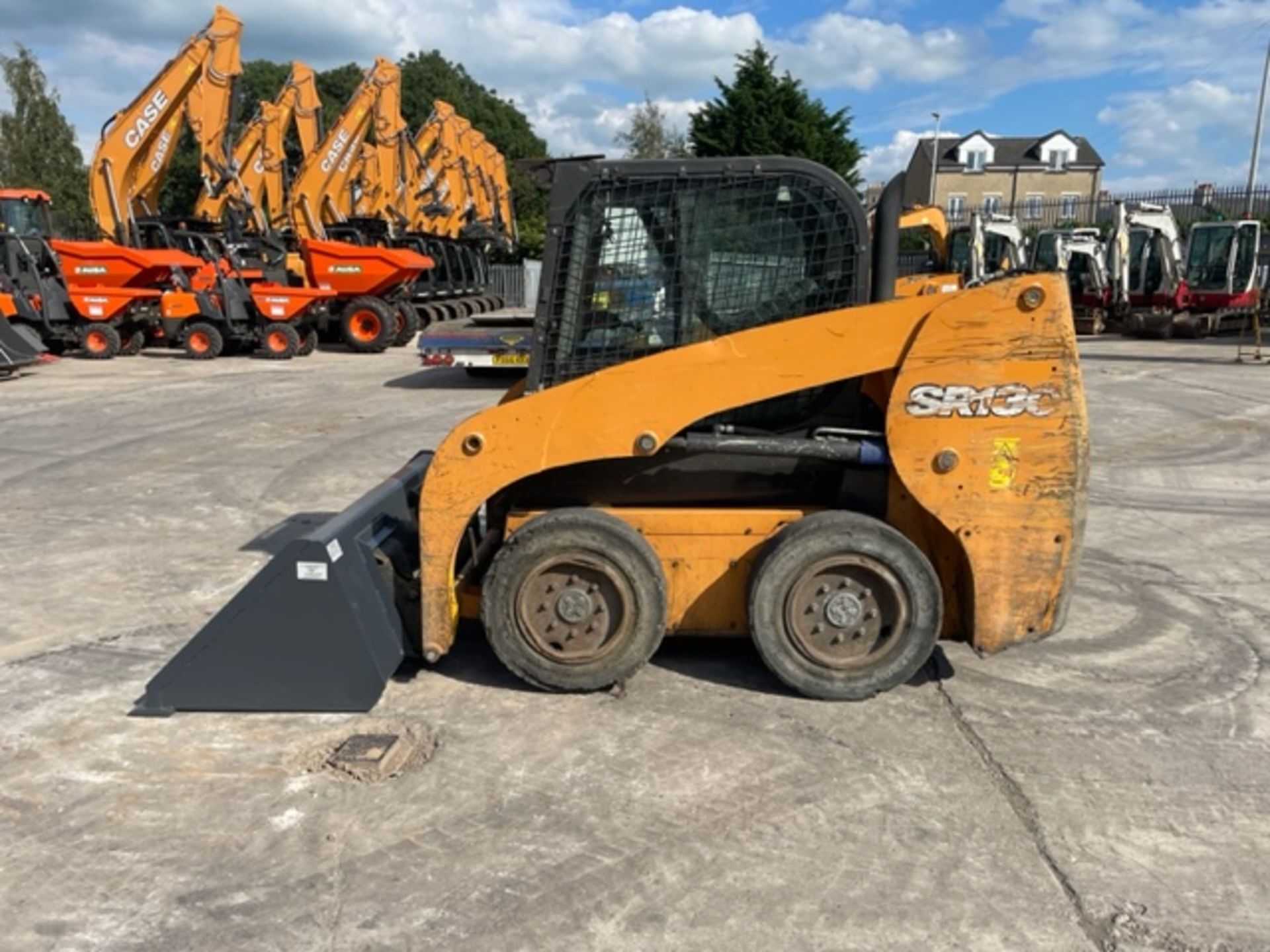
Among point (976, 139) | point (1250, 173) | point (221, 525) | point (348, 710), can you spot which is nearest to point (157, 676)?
point (348, 710)

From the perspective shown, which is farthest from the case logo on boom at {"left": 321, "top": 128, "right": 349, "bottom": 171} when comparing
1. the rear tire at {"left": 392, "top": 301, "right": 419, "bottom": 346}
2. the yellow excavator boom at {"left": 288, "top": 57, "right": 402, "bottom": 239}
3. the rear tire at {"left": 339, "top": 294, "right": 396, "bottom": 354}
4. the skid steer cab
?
the skid steer cab

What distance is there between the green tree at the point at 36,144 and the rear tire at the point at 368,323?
118 ft

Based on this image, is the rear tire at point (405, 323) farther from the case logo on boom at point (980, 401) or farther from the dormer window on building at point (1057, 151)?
the dormer window on building at point (1057, 151)

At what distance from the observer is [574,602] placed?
4133mm

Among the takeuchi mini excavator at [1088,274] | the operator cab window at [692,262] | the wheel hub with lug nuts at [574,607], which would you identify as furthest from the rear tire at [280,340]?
the takeuchi mini excavator at [1088,274]

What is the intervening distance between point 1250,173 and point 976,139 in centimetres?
3327

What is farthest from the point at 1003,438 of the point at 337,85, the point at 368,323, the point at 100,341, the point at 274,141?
the point at 337,85

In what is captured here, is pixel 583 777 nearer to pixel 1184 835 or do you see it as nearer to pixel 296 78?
pixel 1184 835

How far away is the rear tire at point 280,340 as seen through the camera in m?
18.0

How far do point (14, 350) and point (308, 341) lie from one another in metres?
4.89

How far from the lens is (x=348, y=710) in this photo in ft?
13.4

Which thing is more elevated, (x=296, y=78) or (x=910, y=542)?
(x=296, y=78)

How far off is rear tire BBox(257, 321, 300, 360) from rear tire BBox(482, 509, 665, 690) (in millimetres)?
15210

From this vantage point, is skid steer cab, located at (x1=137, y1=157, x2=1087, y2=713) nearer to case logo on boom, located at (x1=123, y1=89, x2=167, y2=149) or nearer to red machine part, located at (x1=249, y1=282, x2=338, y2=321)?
red machine part, located at (x1=249, y1=282, x2=338, y2=321)
